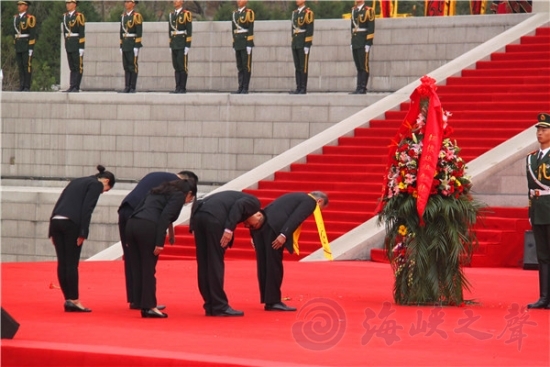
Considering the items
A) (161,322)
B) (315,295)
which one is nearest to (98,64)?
(315,295)

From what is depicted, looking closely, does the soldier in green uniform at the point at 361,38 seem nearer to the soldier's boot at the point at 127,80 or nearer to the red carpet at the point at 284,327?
the soldier's boot at the point at 127,80

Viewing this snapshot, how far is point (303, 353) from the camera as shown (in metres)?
8.45

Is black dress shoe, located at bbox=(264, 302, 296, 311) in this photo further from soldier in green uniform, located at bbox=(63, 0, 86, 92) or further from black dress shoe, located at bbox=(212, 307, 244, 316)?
soldier in green uniform, located at bbox=(63, 0, 86, 92)

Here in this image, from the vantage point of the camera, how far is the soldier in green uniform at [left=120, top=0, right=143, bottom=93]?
79.6 ft

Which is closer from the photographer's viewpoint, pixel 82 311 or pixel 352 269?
pixel 82 311

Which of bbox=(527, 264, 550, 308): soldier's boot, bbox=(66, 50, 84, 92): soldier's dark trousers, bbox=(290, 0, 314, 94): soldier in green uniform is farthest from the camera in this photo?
bbox=(66, 50, 84, 92): soldier's dark trousers

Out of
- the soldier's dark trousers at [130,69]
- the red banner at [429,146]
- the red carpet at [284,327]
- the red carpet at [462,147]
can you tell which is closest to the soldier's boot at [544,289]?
the red carpet at [284,327]

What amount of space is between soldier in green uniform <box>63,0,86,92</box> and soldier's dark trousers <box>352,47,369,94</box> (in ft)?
17.9

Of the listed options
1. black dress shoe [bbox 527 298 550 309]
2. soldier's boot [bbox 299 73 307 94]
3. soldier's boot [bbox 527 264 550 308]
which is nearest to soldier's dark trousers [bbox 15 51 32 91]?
soldier's boot [bbox 299 73 307 94]

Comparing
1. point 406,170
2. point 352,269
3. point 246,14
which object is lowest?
point 352,269

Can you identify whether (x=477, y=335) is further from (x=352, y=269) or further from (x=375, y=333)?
(x=352, y=269)

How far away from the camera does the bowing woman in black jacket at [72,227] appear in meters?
10.8

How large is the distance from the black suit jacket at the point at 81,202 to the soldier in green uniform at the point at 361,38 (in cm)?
1200

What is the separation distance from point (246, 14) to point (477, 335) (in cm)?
1412
